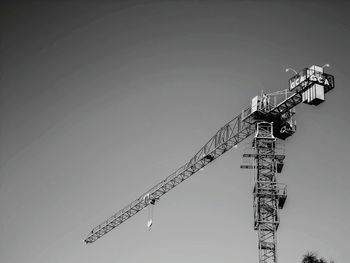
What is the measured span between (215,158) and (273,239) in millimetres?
14363

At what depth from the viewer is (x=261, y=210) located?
57156 millimetres

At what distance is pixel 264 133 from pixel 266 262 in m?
13.5

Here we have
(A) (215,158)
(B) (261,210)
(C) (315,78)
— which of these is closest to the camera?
(C) (315,78)

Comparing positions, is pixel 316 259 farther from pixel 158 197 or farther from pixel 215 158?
pixel 158 197

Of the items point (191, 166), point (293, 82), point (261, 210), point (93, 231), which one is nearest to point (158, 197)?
point (191, 166)

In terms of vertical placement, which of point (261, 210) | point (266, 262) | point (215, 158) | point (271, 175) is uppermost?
point (215, 158)

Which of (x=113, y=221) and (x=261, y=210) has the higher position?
(x=113, y=221)

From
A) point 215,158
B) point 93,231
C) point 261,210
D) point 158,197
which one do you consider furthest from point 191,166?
point 93,231

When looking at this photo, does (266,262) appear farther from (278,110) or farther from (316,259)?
(278,110)

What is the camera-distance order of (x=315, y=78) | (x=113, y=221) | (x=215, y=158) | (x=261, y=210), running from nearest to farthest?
1. (x=315, y=78)
2. (x=261, y=210)
3. (x=215, y=158)
4. (x=113, y=221)

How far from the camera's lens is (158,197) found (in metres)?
78.0

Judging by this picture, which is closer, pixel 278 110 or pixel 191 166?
pixel 278 110

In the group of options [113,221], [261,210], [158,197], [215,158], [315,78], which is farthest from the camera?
[113,221]

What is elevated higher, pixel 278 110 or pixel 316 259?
pixel 278 110
